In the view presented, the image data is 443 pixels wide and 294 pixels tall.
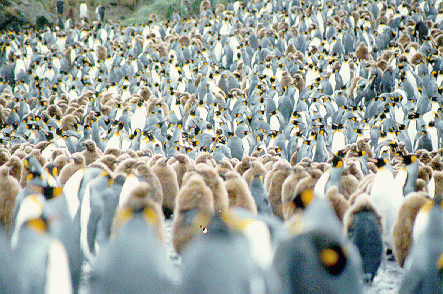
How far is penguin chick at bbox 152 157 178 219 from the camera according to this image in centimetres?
446

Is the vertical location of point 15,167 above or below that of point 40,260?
below

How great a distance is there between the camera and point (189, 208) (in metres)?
3.05

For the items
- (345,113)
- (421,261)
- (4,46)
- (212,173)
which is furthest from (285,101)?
(4,46)

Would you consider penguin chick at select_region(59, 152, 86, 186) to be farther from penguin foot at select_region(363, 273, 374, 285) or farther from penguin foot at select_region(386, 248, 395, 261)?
penguin foot at select_region(386, 248, 395, 261)

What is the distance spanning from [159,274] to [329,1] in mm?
20364

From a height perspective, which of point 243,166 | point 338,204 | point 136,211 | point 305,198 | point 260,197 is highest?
point 136,211

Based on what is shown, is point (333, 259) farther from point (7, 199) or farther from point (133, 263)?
point (7, 199)

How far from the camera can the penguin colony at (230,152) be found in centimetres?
194

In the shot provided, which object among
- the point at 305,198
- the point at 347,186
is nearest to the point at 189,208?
the point at 305,198

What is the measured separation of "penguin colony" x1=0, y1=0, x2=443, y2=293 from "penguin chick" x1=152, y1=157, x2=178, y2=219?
0.02 meters

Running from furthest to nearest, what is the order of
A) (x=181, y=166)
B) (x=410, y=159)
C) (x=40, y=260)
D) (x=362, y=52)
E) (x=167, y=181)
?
(x=362, y=52) < (x=181, y=166) < (x=167, y=181) < (x=410, y=159) < (x=40, y=260)

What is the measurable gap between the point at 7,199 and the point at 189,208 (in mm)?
1641

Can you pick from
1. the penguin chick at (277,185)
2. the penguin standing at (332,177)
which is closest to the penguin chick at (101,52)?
the penguin chick at (277,185)

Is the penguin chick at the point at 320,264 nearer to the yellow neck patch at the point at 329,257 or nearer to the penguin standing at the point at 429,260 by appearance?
the yellow neck patch at the point at 329,257
